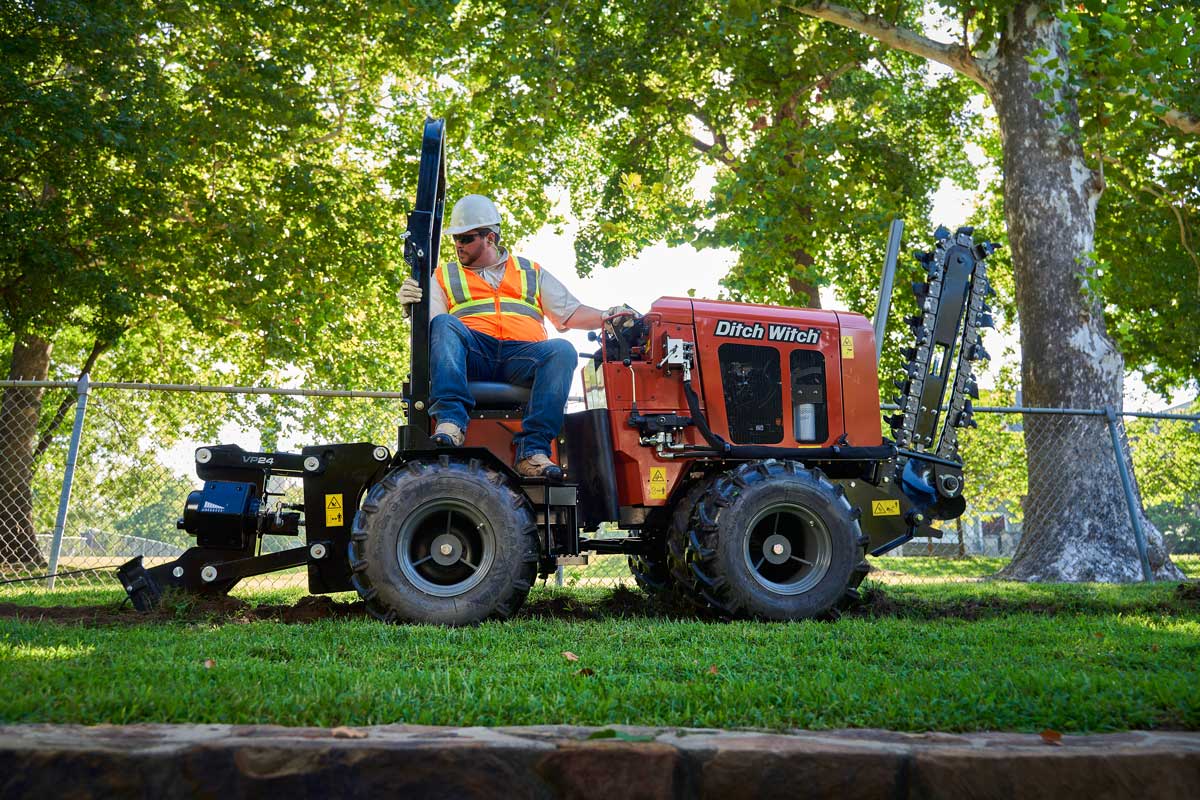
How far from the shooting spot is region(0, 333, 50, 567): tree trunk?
10.9 m

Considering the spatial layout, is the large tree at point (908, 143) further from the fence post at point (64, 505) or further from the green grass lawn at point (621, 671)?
the fence post at point (64, 505)

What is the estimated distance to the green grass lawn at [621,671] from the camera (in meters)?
2.97

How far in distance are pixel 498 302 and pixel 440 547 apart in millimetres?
1526

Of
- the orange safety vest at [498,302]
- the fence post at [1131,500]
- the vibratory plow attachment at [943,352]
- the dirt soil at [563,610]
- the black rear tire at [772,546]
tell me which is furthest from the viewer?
the fence post at [1131,500]

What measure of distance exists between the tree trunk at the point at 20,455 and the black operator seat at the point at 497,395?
620 centimetres

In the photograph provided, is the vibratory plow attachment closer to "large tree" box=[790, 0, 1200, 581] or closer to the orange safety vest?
the orange safety vest

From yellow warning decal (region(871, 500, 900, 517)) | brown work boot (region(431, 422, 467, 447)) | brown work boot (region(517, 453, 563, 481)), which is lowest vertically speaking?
yellow warning decal (region(871, 500, 900, 517))

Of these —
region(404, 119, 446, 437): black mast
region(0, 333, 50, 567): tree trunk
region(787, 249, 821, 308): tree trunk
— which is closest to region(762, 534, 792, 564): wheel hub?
region(404, 119, 446, 437): black mast

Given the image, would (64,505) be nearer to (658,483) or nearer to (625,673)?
(658,483)

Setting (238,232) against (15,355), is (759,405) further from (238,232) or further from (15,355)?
(15,355)

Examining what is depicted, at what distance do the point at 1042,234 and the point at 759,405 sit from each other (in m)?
6.18

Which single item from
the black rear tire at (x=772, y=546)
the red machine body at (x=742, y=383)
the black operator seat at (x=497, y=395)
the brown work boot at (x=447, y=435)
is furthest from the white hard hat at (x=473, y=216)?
the black rear tire at (x=772, y=546)

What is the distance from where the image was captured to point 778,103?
16.5 metres

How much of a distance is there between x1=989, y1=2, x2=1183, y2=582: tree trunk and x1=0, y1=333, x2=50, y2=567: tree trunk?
31.5 feet
